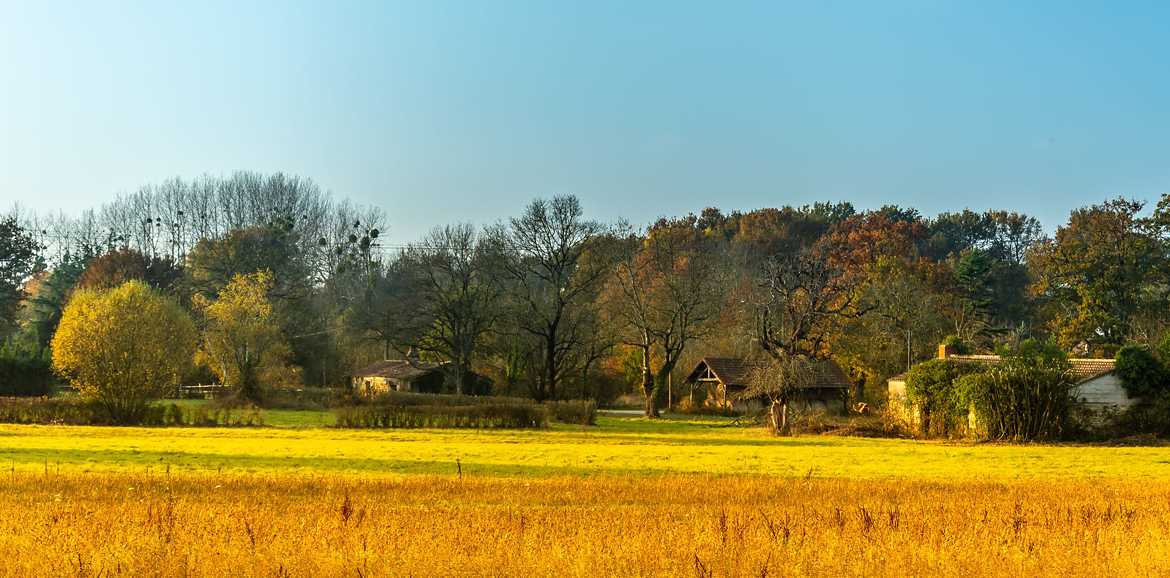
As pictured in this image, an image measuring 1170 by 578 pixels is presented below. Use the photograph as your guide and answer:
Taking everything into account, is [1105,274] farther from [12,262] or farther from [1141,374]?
[12,262]

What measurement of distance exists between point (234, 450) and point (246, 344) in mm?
41268

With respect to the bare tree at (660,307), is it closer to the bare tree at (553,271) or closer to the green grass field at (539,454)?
the bare tree at (553,271)

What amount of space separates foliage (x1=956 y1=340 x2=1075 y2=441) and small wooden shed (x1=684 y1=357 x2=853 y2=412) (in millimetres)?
23768

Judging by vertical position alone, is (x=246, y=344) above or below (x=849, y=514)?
above

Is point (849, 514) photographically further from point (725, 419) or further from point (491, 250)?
point (491, 250)

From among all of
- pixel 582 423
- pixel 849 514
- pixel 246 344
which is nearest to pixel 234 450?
pixel 849 514

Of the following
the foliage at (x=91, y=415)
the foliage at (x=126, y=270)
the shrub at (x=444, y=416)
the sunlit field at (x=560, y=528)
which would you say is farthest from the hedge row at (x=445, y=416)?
the foliage at (x=126, y=270)

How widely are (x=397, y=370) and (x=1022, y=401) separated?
179 ft

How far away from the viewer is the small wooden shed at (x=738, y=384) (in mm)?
74688

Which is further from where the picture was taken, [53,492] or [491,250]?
[491,250]

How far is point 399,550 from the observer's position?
536 inches

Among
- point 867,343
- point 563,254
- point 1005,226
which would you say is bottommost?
point 867,343

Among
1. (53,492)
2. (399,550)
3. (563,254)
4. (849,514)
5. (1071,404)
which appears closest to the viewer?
(399,550)

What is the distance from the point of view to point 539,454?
36.9 metres
